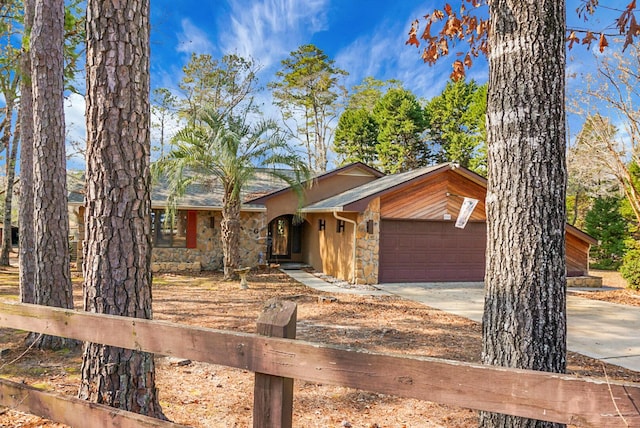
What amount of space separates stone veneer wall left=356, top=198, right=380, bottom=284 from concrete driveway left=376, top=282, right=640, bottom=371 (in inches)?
24.9

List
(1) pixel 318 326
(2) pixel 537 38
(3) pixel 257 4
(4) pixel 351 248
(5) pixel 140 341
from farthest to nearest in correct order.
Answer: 1. (3) pixel 257 4
2. (4) pixel 351 248
3. (1) pixel 318 326
4. (2) pixel 537 38
5. (5) pixel 140 341

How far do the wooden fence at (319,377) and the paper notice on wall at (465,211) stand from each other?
1200 cm

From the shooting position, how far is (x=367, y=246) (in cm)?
1284

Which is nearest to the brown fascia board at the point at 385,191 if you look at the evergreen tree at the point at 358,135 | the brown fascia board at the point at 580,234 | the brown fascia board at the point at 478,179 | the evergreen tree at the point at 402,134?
the brown fascia board at the point at 478,179

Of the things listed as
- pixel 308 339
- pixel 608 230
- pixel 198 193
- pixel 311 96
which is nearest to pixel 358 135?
pixel 311 96

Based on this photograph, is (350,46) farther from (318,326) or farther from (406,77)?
(318,326)

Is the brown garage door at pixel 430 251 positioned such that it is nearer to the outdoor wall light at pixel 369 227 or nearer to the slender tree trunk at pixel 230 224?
the outdoor wall light at pixel 369 227

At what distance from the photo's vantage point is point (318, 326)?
23.5 feet

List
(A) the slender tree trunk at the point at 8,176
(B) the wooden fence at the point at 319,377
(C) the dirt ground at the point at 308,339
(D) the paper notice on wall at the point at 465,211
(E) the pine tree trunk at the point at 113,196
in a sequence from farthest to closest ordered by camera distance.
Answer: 1. (A) the slender tree trunk at the point at 8,176
2. (D) the paper notice on wall at the point at 465,211
3. (C) the dirt ground at the point at 308,339
4. (E) the pine tree trunk at the point at 113,196
5. (B) the wooden fence at the point at 319,377

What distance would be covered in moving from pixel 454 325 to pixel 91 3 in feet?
24.4

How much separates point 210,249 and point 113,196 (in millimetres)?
13318

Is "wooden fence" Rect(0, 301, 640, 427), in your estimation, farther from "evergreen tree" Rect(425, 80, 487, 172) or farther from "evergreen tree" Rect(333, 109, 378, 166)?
"evergreen tree" Rect(333, 109, 378, 166)

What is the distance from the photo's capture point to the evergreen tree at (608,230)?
20.9 meters

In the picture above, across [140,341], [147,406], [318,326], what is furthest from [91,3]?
[318,326]
